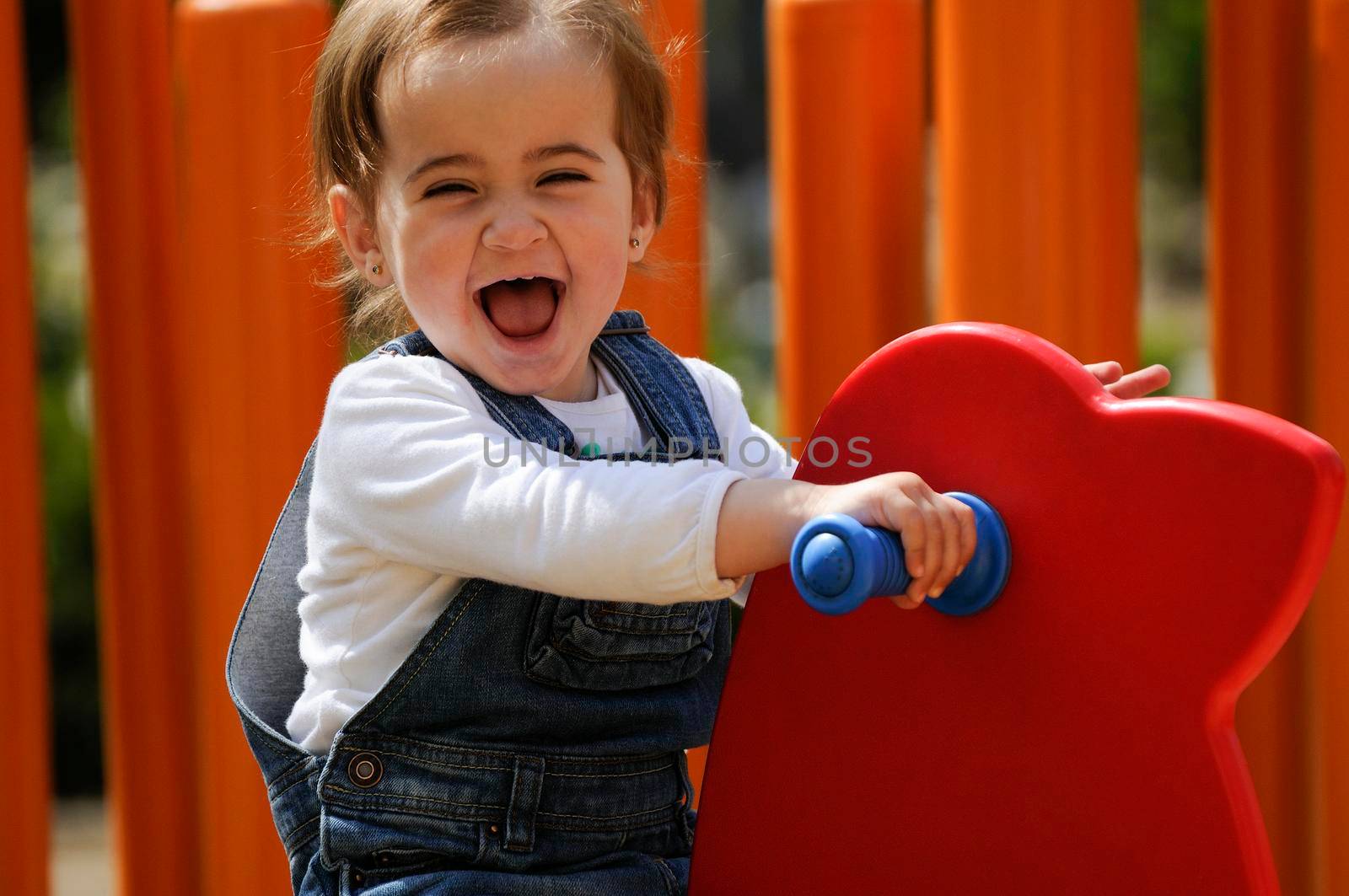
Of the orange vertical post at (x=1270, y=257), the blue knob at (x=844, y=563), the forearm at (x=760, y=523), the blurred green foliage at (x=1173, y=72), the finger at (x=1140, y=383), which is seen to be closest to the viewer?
the blue knob at (x=844, y=563)

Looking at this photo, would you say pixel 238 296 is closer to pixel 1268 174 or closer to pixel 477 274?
pixel 477 274

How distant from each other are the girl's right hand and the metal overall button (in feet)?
1.36

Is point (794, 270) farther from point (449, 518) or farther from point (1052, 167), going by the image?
point (449, 518)

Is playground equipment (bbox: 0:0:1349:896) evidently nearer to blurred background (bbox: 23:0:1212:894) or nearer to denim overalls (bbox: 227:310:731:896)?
denim overalls (bbox: 227:310:731:896)

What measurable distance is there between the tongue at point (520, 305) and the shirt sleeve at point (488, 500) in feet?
0.25

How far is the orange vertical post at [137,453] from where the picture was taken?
2010mm

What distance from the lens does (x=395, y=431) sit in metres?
1.16

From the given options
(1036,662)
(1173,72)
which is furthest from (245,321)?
(1173,72)

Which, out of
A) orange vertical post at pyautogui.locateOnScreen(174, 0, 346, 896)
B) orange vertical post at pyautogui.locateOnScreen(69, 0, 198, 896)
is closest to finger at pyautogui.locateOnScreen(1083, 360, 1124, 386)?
orange vertical post at pyautogui.locateOnScreen(174, 0, 346, 896)

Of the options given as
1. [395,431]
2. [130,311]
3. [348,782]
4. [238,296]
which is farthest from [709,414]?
[130,311]

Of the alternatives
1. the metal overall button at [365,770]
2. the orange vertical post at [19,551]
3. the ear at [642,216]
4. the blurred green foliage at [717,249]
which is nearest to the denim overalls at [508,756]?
the metal overall button at [365,770]

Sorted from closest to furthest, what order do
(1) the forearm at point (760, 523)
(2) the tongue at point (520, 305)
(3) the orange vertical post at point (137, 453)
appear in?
(1) the forearm at point (760, 523) → (2) the tongue at point (520, 305) → (3) the orange vertical post at point (137, 453)

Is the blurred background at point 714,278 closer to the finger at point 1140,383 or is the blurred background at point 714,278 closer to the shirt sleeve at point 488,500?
the finger at point 1140,383

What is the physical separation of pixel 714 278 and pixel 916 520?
194 inches
